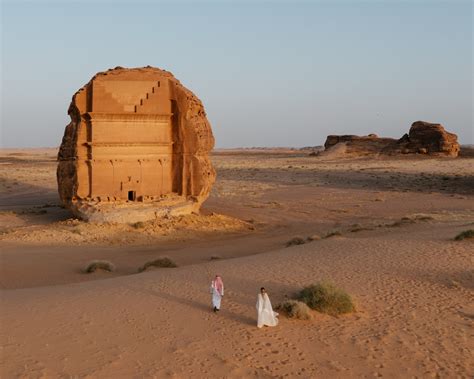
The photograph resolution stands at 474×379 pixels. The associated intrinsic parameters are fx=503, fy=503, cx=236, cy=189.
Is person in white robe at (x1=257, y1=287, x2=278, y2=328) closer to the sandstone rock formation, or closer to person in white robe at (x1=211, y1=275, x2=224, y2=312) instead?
person in white robe at (x1=211, y1=275, x2=224, y2=312)

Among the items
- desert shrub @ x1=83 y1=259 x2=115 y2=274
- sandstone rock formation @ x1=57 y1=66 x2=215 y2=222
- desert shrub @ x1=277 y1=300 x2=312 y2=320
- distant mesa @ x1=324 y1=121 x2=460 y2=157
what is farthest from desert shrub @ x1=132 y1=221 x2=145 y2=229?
distant mesa @ x1=324 y1=121 x2=460 y2=157

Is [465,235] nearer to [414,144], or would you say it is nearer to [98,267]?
[98,267]

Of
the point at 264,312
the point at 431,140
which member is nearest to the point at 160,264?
the point at 264,312

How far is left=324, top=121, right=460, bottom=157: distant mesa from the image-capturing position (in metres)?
68.4

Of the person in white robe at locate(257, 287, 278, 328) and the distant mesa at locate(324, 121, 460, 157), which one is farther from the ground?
the distant mesa at locate(324, 121, 460, 157)

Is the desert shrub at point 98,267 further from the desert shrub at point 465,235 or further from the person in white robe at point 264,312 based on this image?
the desert shrub at point 465,235

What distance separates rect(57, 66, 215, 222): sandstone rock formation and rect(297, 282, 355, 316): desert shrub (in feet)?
40.3

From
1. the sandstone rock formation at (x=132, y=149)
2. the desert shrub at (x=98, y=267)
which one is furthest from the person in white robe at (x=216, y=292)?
the sandstone rock formation at (x=132, y=149)

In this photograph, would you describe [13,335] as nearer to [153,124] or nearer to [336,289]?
[336,289]

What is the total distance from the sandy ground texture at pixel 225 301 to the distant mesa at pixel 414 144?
4991 cm

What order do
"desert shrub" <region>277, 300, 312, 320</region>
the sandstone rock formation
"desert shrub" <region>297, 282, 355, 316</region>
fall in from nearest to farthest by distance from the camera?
"desert shrub" <region>277, 300, 312, 320</region> < "desert shrub" <region>297, 282, 355, 316</region> < the sandstone rock formation

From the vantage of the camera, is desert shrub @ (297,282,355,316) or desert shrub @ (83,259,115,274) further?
desert shrub @ (83,259,115,274)

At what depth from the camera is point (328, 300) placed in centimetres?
936

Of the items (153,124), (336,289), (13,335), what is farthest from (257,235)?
(13,335)
